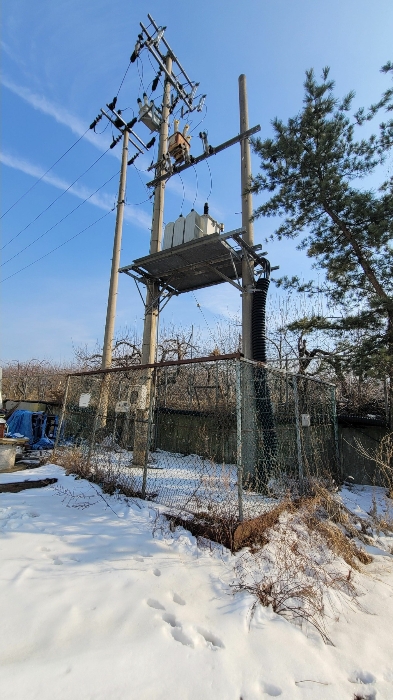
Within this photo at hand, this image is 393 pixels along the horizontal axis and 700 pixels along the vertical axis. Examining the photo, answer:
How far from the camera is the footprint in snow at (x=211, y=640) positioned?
7.55 ft

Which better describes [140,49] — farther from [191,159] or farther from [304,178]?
[304,178]

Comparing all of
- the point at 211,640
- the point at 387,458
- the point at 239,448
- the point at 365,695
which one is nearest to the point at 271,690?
the point at 211,640

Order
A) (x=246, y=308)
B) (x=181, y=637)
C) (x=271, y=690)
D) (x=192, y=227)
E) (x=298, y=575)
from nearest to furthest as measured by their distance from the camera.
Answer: (x=271, y=690) < (x=181, y=637) < (x=298, y=575) < (x=246, y=308) < (x=192, y=227)

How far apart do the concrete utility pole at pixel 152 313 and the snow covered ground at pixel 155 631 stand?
126 inches

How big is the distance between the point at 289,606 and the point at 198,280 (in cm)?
710

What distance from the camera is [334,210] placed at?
21.0ft

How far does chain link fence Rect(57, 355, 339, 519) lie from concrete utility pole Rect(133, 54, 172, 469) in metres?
0.03

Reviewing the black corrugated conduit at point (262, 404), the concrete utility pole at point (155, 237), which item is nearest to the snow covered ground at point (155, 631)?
the black corrugated conduit at point (262, 404)

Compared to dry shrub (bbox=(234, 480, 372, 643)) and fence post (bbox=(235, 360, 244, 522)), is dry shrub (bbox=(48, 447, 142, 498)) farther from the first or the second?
dry shrub (bbox=(234, 480, 372, 643))

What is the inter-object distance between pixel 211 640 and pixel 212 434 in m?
6.54

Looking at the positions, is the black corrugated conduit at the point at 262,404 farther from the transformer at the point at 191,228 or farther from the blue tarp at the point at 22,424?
the blue tarp at the point at 22,424

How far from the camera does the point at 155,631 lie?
2342 millimetres

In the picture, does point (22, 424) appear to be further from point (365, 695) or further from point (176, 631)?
point (365, 695)

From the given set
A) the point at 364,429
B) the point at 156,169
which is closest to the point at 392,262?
the point at 364,429
